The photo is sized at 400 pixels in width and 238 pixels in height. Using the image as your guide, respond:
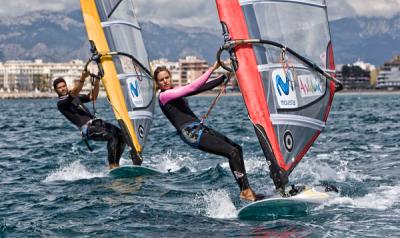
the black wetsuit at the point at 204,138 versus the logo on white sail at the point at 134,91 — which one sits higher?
the logo on white sail at the point at 134,91

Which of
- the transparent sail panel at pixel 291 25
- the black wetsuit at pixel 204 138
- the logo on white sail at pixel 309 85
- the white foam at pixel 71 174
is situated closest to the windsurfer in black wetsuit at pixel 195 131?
the black wetsuit at pixel 204 138

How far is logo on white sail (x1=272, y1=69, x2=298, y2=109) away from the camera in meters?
8.68

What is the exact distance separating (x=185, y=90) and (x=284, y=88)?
1.27 m

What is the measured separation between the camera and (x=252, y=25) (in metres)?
8.56

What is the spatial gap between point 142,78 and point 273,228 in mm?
6601

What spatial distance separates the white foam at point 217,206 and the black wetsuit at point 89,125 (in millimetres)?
3524

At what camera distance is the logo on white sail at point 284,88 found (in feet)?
28.5

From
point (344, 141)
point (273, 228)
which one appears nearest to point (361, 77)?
point (344, 141)

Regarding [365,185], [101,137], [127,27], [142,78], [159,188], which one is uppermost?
[127,27]

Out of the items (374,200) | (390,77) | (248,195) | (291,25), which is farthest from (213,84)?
(390,77)

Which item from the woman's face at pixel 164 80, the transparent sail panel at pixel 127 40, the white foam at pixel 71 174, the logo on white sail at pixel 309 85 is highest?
the transparent sail panel at pixel 127 40

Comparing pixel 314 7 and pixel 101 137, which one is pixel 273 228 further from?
pixel 101 137

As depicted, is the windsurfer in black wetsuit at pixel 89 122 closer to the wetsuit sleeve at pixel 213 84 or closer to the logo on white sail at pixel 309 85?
the wetsuit sleeve at pixel 213 84

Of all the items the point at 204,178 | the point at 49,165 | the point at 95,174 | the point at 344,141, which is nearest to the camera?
the point at 204,178
